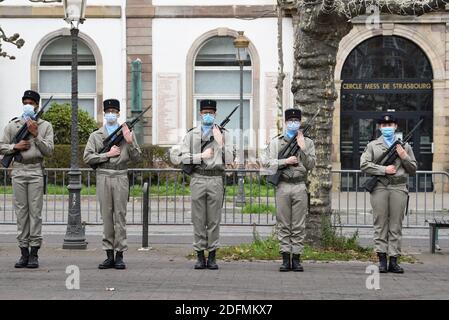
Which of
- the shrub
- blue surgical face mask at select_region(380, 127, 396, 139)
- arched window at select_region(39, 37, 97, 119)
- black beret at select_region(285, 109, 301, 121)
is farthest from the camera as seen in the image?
arched window at select_region(39, 37, 97, 119)

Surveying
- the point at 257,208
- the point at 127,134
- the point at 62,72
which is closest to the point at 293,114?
the point at 127,134

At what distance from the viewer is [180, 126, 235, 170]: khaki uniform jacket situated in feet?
37.9

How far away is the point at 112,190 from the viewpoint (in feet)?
38.2

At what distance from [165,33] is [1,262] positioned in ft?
58.3

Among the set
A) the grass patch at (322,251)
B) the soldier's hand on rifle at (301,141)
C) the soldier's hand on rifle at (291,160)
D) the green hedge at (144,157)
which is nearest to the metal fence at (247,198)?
the grass patch at (322,251)

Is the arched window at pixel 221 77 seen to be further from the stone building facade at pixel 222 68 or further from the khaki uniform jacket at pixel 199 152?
the khaki uniform jacket at pixel 199 152

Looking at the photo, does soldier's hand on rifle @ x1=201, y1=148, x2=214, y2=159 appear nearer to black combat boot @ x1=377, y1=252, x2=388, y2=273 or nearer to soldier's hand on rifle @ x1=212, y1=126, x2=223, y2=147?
soldier's hand on rifle @ x1=212, y1=126, x2=223, y2=147

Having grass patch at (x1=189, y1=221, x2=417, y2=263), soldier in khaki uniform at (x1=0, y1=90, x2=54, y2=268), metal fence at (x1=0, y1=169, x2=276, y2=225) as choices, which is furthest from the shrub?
soldier in khaki uniform at (x1=0, y1=90, x2=54, y2=268)

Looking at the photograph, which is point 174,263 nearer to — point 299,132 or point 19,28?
point 299,132

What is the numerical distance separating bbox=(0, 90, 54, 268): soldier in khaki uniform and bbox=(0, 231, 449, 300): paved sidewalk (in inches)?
13.4

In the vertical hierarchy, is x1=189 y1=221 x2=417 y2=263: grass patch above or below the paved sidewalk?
above

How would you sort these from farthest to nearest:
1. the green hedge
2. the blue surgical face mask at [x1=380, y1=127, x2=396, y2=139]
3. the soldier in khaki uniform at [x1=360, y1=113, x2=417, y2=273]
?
the green hedge
the blue surgical face mask at [x1=380, y1=127, x2=396, y2=139]
the soldier in khaki uniform at [x1=360, y1=113, x2=417, y2=273]

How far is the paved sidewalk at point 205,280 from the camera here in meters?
9.60

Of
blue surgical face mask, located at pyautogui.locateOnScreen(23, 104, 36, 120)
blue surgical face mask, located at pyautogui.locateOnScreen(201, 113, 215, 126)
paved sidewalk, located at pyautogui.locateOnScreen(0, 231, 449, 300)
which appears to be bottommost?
paved sidewalk, located at pyautogui.locateOnScreen(0, 231, 449, 300)
